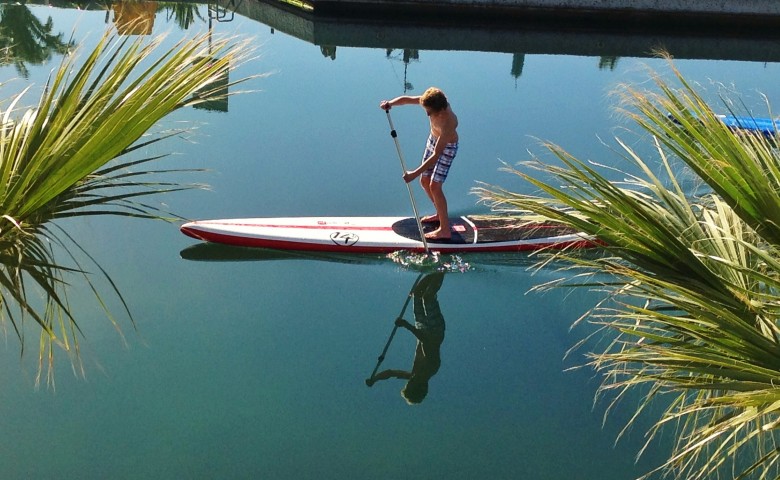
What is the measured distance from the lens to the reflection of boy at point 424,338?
17.9 ft

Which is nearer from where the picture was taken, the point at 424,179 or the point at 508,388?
the point at 508,388

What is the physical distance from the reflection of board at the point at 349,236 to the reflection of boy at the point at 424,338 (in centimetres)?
43

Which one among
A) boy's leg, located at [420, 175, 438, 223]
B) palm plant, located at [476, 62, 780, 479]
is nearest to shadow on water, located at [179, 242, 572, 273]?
boy's leg, located at [420, 175, 438, 223]

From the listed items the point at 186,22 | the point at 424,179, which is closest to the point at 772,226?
the point at 424,179

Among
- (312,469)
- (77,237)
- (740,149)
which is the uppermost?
(740,149)

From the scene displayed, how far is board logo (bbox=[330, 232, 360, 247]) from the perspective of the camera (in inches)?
272

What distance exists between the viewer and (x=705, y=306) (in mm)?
2086

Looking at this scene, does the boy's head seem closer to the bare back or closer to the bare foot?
the bare back

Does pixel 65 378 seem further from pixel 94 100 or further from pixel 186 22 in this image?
pixel 186 22

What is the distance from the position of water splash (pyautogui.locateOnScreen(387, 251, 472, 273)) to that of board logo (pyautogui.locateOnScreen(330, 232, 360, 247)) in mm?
342

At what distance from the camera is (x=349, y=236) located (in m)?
6.95

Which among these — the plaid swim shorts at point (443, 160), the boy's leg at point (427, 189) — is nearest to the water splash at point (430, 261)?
the boy's leg at point (427, 189)

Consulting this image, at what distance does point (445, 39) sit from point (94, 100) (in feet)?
46.3

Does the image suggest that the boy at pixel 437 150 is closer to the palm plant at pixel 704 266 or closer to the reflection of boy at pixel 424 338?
the reflection of boy at pixel 424 338
